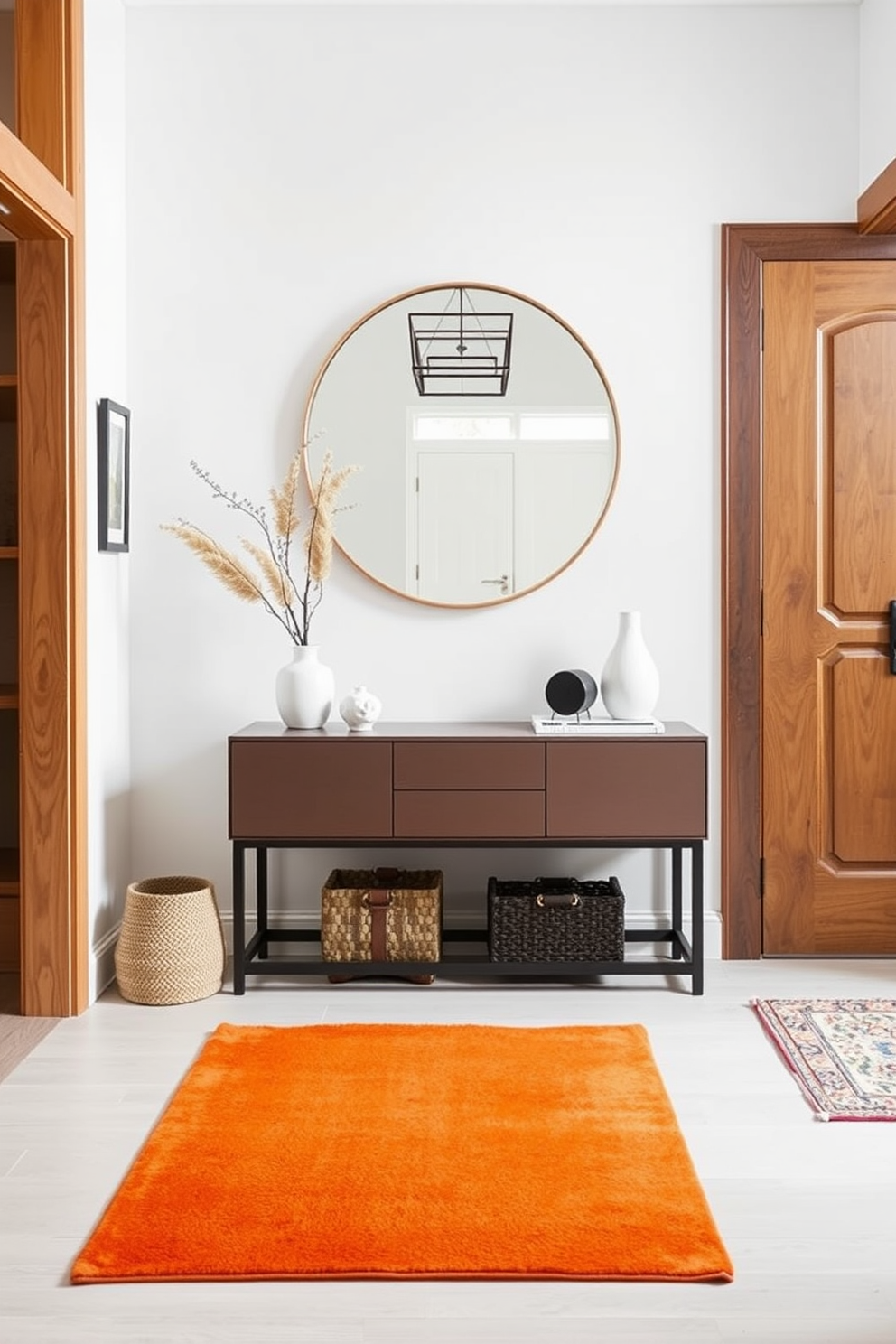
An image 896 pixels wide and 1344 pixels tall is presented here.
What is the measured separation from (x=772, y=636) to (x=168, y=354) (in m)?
2.05

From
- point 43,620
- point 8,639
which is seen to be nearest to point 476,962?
point 43,620

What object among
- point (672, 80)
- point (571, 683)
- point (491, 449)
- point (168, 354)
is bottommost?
point (571, 683)

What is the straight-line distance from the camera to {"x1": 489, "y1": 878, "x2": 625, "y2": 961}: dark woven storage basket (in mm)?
3438

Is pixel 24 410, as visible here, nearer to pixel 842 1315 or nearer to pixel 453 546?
pixel 453 546

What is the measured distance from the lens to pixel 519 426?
3.69m

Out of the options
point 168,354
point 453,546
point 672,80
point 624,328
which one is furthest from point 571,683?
point 672,80

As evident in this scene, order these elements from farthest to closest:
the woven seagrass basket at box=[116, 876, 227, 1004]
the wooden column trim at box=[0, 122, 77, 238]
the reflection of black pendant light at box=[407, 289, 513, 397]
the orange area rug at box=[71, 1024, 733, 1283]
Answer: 1. the reflection of black pendant light at box=[407, 289, 513, 397]
2. the woven seagrass basket at box=[116, 876, 227, 1004]
3. the wooden column trim at box=[0, 122, 77, 238]
4. the orange area rug at box=[71, 1024, 733, 1283]

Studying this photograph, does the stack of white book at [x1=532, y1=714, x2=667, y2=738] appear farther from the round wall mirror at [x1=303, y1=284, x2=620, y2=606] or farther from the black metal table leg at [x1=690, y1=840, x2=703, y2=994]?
the round wall mirror at [x1=303, y1=284, x2=620, y2=606]

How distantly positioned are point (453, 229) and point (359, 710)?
4.98 feet

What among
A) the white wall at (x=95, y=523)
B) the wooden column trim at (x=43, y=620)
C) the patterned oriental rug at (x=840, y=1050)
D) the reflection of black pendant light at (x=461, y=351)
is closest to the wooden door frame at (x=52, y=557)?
the wooden column trim at (x=43, y=620)

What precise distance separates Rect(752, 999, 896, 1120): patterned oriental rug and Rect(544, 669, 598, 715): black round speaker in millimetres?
944

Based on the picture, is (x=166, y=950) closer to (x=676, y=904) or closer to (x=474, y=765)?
(x=474, y=765)

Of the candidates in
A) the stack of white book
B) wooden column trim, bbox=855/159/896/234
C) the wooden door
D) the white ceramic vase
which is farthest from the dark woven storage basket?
wooden column trim, bbox=855/159/896/234

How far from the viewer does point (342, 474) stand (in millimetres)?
3529
